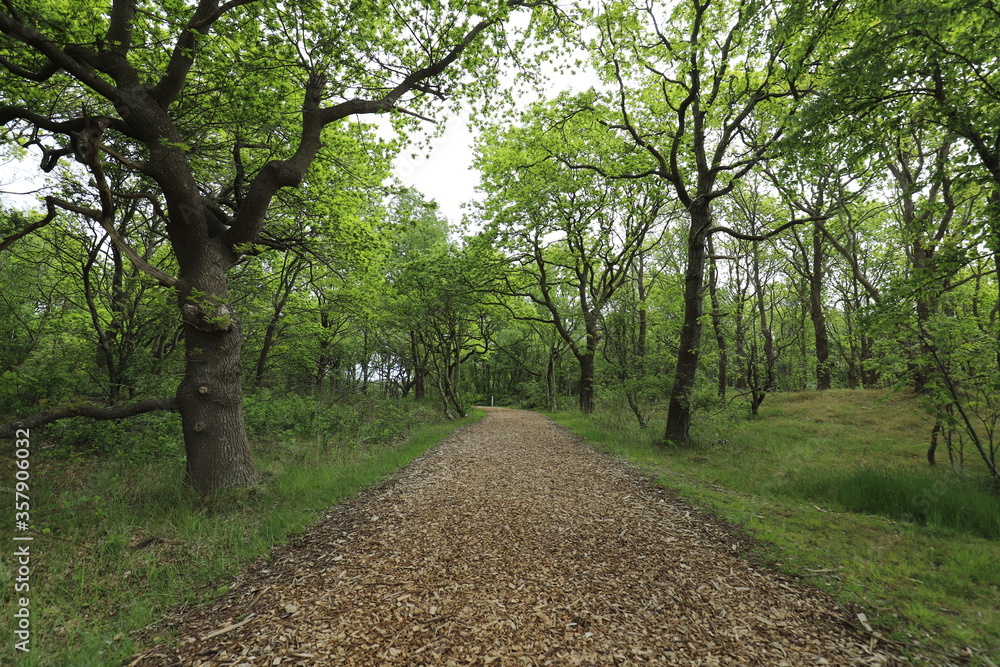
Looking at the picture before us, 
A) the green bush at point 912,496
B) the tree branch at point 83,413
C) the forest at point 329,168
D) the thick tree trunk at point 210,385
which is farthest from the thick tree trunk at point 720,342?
the tree branch at point 83,413

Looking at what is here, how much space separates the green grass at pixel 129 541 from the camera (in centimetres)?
269

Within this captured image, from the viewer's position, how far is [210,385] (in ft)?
16.3

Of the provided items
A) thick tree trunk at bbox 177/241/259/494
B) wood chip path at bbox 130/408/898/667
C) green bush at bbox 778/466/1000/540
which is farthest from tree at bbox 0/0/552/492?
green bush at bbox 778/466/1000/540

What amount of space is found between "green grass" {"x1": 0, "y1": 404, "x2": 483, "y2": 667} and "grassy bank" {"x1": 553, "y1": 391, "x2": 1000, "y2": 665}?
5369mm

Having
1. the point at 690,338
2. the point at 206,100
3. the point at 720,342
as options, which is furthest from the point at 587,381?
the point at 206,100

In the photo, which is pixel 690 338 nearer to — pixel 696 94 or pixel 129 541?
pixel 696 94

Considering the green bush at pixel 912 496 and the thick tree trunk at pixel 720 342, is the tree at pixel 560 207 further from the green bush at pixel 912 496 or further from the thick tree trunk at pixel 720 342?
the green bush at pixel 912 496

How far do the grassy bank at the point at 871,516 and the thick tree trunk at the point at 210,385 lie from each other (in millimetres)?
6513

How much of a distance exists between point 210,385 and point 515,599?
4653 mm

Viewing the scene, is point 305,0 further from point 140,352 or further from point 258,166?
point 140,352

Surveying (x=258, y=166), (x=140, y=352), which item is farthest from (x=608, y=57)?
(x=140, y=352)

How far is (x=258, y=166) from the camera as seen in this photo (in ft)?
26.0

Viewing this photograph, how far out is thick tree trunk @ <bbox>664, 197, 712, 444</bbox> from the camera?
9.02 metres

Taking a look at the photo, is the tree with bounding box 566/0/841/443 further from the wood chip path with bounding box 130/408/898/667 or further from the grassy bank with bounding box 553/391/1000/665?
the wood chip path with bounding box 130/408/898/667
